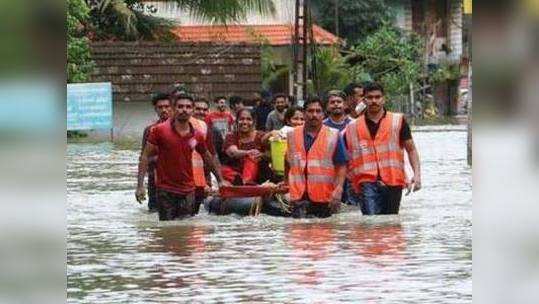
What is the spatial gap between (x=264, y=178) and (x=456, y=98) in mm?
43307

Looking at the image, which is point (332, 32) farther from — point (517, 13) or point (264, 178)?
point (517, 13)

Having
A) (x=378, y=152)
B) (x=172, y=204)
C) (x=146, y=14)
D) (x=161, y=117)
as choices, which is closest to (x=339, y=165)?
(x=378, y=152)

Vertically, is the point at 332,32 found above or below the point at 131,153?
above

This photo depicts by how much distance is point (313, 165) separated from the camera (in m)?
13.5

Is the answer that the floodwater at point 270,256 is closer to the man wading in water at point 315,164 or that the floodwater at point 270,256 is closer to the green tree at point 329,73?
the man wading in water at point 315,164

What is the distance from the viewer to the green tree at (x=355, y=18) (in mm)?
56312

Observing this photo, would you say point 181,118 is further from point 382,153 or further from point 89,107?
point 89,107

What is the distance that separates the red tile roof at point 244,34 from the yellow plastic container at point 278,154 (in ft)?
105

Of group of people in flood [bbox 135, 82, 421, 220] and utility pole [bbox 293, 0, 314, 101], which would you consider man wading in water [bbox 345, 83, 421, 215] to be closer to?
group of people in flood [bbox 135, 82, 421, 220]

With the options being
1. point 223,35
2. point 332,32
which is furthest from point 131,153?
point 332,32

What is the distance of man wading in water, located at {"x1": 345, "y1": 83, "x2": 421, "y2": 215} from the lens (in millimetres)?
13227

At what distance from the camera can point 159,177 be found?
44.0 feet

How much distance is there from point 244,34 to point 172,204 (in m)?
36.1

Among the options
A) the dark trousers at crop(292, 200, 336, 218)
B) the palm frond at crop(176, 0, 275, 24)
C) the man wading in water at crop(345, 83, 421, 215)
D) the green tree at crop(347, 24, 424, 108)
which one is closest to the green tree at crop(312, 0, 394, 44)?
the green tree at crop(347, 24, 424, 108)
